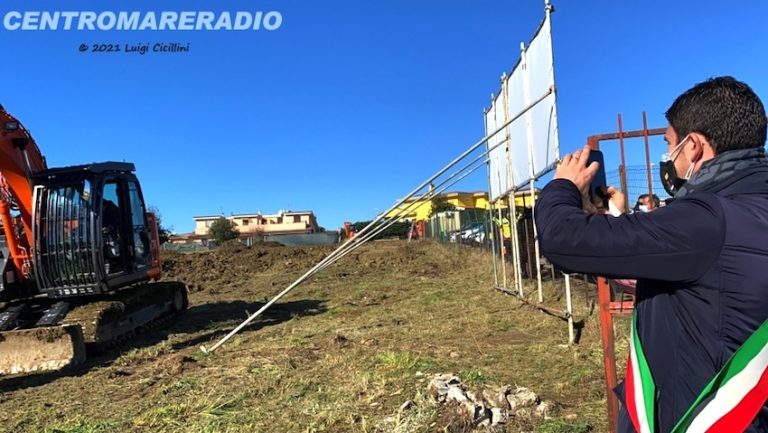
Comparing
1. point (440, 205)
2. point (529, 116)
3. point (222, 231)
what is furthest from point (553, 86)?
point (222, 231)

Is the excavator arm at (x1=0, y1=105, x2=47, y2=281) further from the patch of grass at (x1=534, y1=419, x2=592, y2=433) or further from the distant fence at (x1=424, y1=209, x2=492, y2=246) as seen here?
the distant fence at (x1=424, y1=209, x2=492, y2=246)

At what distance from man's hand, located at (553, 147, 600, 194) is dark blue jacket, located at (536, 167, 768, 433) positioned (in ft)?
0.54

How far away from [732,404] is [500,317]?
24.5 ft

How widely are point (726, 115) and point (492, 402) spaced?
347 cm

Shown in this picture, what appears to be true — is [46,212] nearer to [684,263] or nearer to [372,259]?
[684,263]

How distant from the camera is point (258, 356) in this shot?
7160mm

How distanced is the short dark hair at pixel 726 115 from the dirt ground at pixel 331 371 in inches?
120

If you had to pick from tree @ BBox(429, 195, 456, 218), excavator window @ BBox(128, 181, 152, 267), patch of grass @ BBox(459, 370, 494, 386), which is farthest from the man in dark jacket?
tree @ BBox(429, 195, 456, 218)

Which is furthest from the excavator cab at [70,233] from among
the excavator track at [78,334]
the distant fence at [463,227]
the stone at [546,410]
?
the distant fence at [463,227]

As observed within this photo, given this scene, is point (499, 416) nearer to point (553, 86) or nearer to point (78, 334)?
point (553, 86)

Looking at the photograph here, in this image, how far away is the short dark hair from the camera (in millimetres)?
1525

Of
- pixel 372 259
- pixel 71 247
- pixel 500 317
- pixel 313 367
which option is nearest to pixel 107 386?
pixel 313 367

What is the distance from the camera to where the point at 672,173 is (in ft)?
5.65

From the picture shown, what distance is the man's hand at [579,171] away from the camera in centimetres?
174
